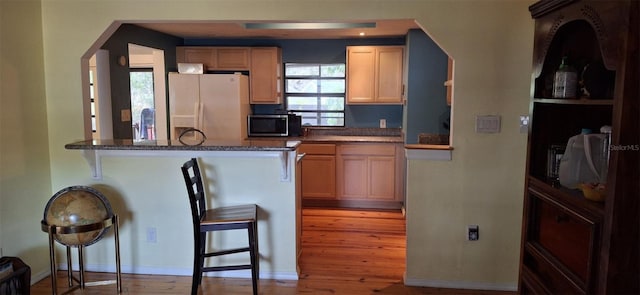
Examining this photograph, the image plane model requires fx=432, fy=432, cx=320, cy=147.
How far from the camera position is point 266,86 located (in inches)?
218

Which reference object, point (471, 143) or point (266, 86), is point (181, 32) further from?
point (471, 143)

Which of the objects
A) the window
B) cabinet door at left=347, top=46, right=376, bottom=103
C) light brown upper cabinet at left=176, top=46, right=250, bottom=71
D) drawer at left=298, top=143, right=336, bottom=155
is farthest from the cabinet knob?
light brown upper cabinet at left=176, top=46, right=250, bottom=71

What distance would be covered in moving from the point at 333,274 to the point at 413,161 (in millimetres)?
1074

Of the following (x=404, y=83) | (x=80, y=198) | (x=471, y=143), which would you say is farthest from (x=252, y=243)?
(x=404, y=83)

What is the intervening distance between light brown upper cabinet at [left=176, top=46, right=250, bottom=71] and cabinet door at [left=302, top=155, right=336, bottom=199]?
1.49 metres

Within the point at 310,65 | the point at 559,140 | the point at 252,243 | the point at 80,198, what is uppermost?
the point at 310,65

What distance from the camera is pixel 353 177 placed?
519 cm

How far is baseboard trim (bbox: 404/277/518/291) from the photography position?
9.84 ft

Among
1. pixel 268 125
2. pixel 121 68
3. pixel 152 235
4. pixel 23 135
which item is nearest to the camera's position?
pixel 23 135

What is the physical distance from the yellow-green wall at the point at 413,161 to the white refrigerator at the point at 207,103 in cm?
199

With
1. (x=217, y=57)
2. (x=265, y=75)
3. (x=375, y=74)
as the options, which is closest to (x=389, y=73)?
(x=375, y=74)

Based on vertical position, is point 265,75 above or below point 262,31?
below

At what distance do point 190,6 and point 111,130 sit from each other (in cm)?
209

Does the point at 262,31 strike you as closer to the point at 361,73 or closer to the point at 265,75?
the point at 265,75
